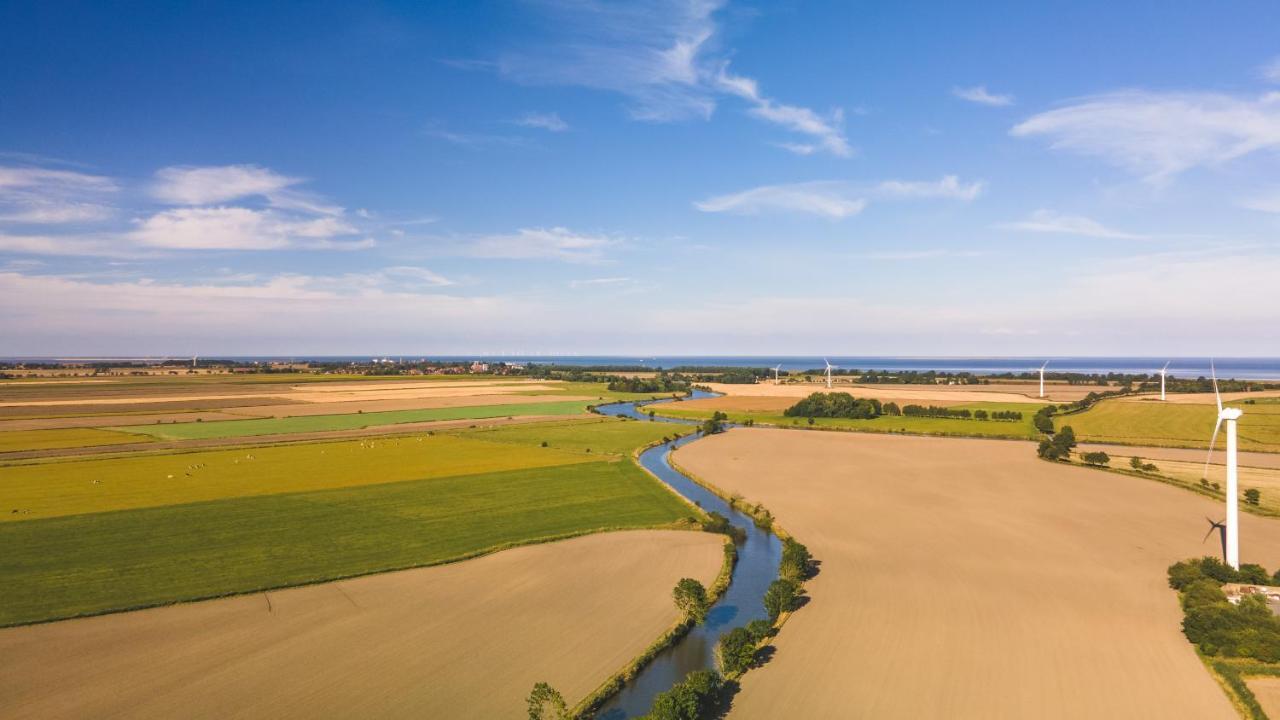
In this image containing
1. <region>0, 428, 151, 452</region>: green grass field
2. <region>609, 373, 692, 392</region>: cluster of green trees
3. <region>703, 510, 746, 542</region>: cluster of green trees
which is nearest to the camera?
<region>703, 510, 746, 542</region>: cluster of green trees

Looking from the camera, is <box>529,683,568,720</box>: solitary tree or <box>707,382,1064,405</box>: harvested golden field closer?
<box>529,683,568,720</box>: solitary tree

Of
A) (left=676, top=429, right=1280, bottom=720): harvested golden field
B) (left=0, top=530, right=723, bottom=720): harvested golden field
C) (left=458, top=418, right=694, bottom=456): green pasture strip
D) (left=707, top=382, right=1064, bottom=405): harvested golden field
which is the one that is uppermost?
(left=707, top=382, right=1064, bottom=405): harvested golden field

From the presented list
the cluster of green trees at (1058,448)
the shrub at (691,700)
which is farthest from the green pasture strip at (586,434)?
the shrub at (691,700)

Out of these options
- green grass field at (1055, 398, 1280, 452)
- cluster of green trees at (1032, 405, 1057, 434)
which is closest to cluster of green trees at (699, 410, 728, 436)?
cluster of green trees at (1032, 405, 1057, 434)

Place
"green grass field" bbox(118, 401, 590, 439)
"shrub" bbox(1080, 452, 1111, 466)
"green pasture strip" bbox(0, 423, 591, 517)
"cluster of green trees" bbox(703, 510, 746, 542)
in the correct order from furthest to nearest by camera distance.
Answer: "green grass field" bbox(118, 401, 590, 439) < "shrub" bbox(1080, 452, 1111, 466) < "green pasture strip" bbox(0, 423, 591, 517) < "cluster of green trees" bbox(703, 510, 746, 542)

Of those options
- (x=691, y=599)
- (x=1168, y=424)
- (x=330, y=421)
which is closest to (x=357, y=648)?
(x=691, y=599)

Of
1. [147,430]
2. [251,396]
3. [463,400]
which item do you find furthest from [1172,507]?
[251,396]

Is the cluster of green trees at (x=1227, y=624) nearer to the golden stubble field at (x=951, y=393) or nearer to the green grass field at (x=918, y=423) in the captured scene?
the green grass field at (x=918, y=423)

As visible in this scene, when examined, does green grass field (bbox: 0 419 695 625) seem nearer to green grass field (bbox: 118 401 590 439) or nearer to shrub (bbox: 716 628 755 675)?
green grass field (bbox: 118 401 590 439)
